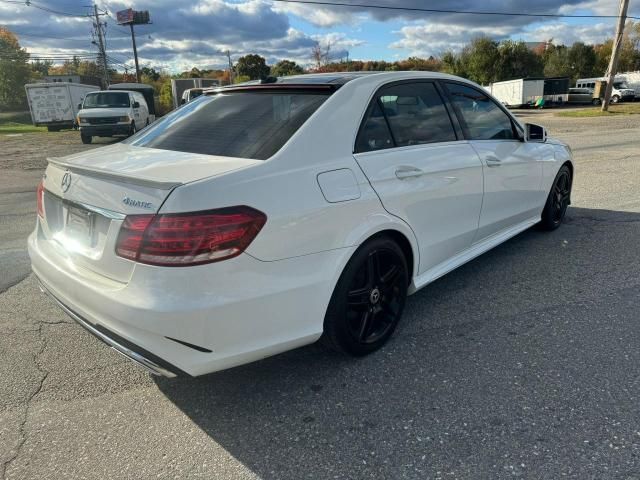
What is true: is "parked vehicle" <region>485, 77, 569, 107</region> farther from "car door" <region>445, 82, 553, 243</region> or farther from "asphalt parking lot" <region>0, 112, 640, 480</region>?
"asphalt parking lot" <region>0, 112, 640, 480</region>

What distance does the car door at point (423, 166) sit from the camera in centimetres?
296

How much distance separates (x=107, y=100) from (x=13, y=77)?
50.5 metres

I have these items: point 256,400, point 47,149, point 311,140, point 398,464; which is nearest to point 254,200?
point 311,140

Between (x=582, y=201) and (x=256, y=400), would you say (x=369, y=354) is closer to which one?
(x=256, y=400)

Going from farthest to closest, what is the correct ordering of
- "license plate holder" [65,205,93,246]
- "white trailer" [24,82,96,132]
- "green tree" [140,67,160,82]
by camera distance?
"green tree" [140,67,160,82] → "white trailer" [24,82,96,132] → "license plate holder" [65,205,93,246]

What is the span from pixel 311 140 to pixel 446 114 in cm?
152

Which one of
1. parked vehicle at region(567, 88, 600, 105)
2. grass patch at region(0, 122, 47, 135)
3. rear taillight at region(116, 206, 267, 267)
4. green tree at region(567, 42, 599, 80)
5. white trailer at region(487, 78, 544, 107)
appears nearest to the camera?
rear taillight at region(116, 206, 267, 267)

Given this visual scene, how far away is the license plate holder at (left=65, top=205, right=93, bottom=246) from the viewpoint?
2477mm

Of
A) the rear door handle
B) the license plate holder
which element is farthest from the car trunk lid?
the rear door handle

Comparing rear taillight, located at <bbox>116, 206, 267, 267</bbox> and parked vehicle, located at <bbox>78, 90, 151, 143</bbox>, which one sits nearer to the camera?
rear taillight, located at <bbox>116, 206, 267, 267</bbox>

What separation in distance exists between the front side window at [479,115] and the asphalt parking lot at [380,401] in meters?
1.27

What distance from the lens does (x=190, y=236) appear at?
2121 mm

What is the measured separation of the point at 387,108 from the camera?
126 inches

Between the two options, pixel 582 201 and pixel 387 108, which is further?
pixel 582 201
